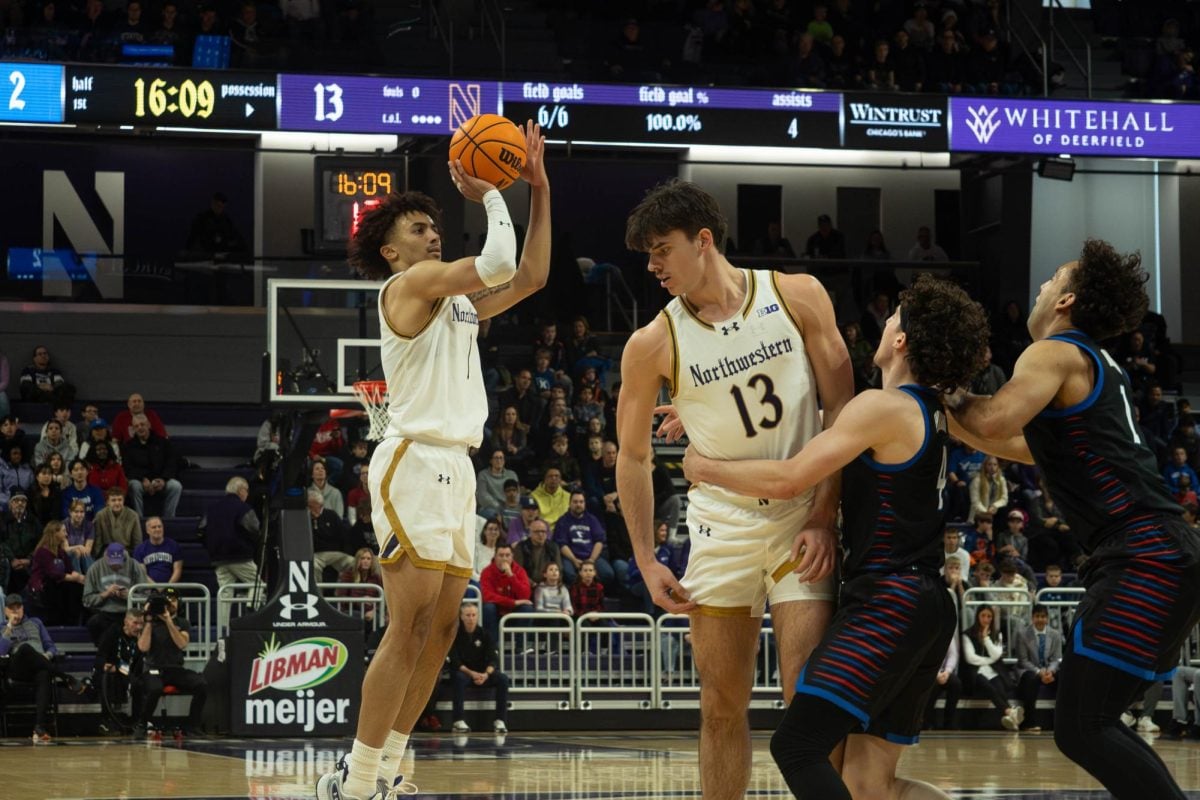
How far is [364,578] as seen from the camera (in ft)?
49.2

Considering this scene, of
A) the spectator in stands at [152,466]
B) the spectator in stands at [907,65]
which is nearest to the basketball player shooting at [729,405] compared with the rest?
the spectator in stands at [152,466]

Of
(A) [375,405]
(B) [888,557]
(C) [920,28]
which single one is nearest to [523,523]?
(A) [375,405]

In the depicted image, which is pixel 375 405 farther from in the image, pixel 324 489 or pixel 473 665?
pixel 324 489

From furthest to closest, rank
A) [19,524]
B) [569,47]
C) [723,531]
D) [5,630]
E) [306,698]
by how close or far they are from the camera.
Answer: [569,47]
[19,524]
[5,630]
[306,698]
[723,531]

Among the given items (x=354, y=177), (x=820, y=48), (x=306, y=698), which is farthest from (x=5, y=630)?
(x=820, y=48)

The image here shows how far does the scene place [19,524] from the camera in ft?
50.7

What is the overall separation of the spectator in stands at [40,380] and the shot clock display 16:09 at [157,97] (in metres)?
4.31

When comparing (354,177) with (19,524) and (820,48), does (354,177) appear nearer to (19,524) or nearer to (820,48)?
(19,524)

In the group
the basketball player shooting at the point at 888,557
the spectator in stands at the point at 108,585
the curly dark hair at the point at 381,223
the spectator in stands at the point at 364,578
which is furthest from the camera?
the spectator in stands at the point at 364,578

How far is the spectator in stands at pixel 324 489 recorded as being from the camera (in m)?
16.1

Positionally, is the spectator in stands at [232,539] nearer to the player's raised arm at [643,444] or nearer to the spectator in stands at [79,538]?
the spectator in stands at [79,538]

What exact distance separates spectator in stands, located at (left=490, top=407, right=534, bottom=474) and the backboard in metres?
4.74

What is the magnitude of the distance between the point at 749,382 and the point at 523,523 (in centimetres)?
1139

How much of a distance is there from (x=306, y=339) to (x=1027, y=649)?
7404 mm
